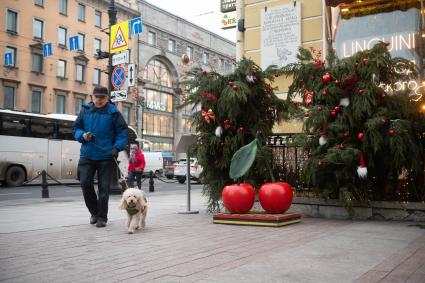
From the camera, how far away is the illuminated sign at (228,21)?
2236cm

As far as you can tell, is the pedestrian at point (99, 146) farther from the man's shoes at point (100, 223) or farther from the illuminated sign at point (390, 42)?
the illuminated sign at point (390, 42)

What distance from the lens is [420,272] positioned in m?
4.09

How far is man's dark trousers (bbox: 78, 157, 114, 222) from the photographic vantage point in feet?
24.0

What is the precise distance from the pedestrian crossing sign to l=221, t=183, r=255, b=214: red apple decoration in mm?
9588

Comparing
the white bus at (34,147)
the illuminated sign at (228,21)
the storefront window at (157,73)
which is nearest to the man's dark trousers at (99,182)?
the illuminated sign at (228,21)

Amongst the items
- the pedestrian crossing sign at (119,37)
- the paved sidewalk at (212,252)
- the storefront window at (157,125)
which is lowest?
the paved sidewalk at (212,252)

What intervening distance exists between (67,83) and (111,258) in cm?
4675

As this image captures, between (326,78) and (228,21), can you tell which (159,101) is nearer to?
(228,21)

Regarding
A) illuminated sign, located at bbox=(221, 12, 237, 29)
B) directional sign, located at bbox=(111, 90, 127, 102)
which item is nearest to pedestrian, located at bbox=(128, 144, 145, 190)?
directional sign, located at bbox=(111, 90, 127, 102)

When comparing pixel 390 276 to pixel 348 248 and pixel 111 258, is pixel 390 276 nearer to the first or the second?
pixel 348 248

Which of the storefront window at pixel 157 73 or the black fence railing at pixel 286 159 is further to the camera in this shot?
the storefront window at pixel 157 73

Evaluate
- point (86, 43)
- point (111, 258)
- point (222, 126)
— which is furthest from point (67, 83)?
point (111, 258)

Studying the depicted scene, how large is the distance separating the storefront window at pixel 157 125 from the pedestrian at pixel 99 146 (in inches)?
2046

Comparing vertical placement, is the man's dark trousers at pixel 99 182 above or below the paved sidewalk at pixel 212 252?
above
